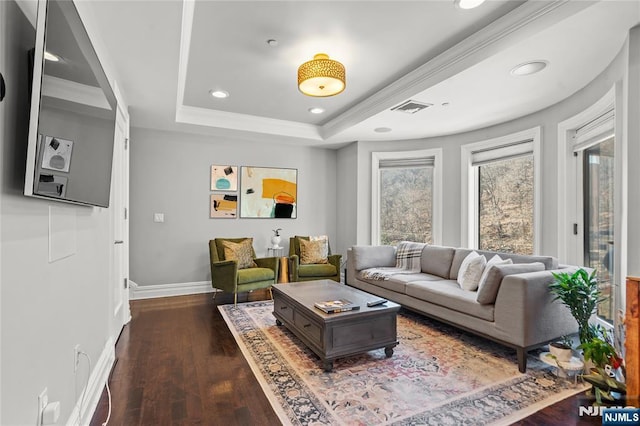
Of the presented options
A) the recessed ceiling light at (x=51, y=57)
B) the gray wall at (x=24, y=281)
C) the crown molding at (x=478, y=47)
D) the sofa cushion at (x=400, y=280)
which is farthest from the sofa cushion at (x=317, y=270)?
the recessed ceiling light at (x=51, y=57)

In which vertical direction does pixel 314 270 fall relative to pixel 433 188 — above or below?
below

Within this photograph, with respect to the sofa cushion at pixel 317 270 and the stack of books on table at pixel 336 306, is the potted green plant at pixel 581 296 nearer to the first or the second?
the stack of books on table at pixel 336 306

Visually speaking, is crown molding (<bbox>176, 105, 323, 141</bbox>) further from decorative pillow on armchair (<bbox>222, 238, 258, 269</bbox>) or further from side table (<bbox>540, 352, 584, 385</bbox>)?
side table (<bbox>540, 352, 584, 385</bbox>)

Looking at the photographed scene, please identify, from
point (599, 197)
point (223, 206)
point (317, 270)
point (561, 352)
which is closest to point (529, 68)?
point (599, 197)

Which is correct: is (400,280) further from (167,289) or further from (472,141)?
(167,289)

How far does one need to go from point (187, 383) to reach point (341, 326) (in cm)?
116

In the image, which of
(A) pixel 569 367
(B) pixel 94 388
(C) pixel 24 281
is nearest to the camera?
(C) pixel 24 281

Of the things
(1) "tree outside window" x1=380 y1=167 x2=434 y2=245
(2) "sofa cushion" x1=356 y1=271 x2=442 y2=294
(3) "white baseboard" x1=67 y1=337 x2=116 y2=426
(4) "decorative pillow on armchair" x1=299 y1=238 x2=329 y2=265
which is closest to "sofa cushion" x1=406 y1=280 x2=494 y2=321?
(2) "sofa cushion" x1=356 y1=271 x2=442 y2=294

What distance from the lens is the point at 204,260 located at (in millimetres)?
5023

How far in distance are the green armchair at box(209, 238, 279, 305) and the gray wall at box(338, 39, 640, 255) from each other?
5.37 ft

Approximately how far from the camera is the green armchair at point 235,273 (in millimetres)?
4184

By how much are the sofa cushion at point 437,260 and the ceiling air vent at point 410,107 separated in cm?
174

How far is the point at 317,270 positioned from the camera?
4.84 meters

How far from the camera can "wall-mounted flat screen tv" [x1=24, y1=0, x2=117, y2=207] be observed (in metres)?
1.11
